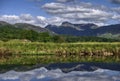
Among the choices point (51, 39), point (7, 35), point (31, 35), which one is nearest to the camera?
point (51, 39)

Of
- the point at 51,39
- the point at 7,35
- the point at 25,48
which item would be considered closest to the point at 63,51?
the point at 25,48

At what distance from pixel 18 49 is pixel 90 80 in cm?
4836

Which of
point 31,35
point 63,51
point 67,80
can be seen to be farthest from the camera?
point 31,35

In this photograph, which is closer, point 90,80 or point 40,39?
Answer: point 90,80

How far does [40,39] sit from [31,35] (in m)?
6.75

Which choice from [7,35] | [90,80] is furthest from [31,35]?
[90,80]

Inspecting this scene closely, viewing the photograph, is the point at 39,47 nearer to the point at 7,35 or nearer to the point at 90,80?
the point at 90,80

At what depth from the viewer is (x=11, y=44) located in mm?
80062

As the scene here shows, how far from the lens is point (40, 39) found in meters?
120

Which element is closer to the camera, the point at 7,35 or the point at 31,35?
the point at 31,35

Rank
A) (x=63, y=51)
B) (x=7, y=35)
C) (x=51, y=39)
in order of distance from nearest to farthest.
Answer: (x=63, y=51), (x=51, y=39), (x=7, y=35)

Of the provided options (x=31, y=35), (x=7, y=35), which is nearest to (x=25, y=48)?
(x=31, y=35)

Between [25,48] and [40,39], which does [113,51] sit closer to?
[25,48]

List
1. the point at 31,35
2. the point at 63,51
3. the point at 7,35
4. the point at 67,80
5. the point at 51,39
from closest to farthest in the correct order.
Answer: the point at 67,80 < the point at 63,51 < the point at 51,39 < the point at 31,35 < the point at 7,35
